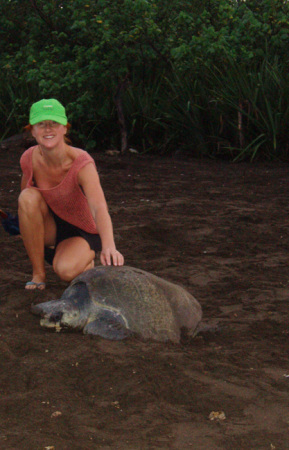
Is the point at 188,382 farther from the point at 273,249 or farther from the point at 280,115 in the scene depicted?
the point at 280,115

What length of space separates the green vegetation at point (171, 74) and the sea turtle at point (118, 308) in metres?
4.89

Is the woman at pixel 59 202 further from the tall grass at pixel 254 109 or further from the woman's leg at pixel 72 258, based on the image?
the tall grass at pixel 254 109

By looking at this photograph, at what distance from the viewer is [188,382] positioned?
8.81 feet

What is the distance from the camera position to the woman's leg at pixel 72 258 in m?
3.83

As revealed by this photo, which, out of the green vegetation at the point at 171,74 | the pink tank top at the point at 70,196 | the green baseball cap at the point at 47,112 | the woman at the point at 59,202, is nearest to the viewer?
the green baseball cap at the point at 47,112

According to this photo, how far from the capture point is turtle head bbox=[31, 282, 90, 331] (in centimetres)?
315

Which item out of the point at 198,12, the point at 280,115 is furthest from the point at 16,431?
the point at 198,12

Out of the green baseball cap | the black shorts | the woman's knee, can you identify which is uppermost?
the green baseball cap

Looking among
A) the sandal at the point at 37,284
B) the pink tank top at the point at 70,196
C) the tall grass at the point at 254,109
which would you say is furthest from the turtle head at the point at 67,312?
the tall grass at the point at 254,109

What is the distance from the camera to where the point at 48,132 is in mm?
3512

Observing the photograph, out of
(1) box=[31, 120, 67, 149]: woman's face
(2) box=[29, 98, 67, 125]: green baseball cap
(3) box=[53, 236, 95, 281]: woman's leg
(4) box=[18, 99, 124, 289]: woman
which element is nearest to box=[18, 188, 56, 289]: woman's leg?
(4) box=[18, 99, 124, 289]: woman

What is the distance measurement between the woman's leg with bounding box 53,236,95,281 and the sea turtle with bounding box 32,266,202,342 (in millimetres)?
493

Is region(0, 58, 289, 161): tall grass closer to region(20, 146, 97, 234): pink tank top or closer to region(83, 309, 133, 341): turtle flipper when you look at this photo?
region(20, 146, 97, 234): pink tank top

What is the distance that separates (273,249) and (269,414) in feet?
8.15
